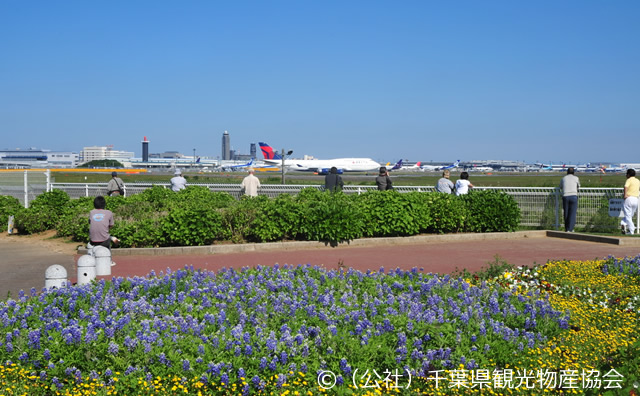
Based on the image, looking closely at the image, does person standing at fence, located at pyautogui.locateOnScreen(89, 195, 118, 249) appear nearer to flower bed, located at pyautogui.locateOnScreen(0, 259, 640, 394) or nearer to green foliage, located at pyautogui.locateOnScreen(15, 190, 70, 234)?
flower bed, located at pyautogui.locateOnScreen(0, 259, 640, 394)

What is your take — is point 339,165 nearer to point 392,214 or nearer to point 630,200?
point 630,200

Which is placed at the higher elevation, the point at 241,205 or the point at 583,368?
the point at 241,205

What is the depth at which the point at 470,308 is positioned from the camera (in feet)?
19.9

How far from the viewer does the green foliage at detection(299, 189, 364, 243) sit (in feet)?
42.7

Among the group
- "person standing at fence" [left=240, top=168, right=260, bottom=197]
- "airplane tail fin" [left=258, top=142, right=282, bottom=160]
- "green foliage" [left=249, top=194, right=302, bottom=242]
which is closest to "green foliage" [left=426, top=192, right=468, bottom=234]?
"green foliage" [left=249, top=194, right=302, bottom=242]

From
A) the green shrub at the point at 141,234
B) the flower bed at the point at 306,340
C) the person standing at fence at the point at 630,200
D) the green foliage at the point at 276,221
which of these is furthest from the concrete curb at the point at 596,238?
the green shrub at the point at 141,234

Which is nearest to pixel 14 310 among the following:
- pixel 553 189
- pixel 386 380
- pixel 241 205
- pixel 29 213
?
pixel 386 380

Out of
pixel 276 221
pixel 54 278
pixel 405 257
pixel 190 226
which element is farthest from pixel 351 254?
pixel 54 278

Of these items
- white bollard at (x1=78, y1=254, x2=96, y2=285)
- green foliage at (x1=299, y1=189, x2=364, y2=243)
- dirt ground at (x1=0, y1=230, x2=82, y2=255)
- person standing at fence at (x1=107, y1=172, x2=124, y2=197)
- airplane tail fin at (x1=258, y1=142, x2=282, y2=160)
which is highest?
airplane tail fin at (x1=258, y1=142, x2=282, y2=160)

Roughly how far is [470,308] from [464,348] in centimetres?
101

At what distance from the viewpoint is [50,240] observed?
1494 cm

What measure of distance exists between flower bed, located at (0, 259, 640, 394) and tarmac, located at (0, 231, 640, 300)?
10.2 ft

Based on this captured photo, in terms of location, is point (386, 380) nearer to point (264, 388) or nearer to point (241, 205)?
point (264, 388)

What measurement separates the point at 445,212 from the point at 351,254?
3.54 meters
